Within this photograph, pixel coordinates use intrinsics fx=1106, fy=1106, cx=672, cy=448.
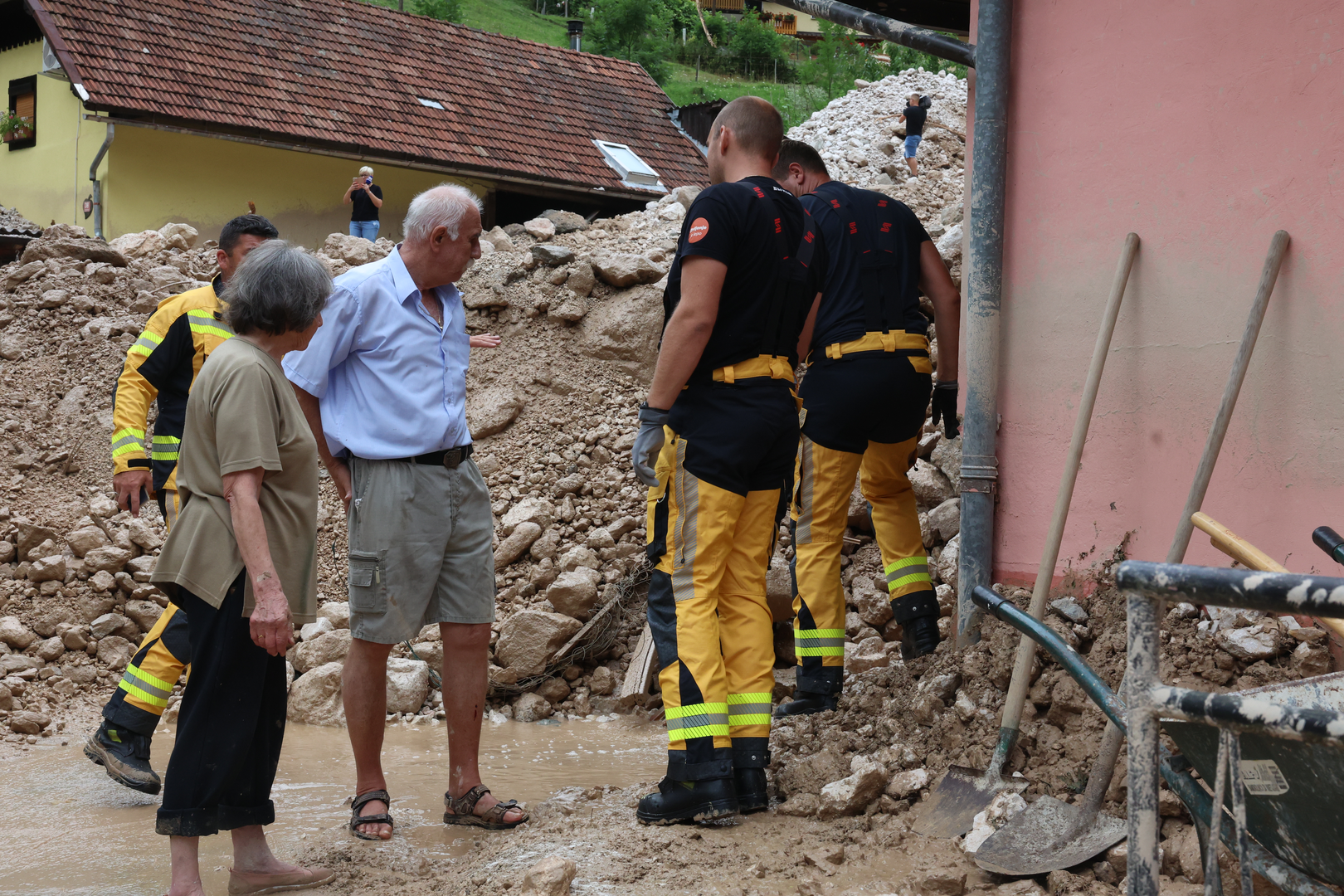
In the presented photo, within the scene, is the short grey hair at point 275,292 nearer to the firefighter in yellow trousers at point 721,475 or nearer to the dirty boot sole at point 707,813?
the firefighter in yellow trousers at point 721,475

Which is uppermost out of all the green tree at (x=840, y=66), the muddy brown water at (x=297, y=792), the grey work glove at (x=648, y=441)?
the green tree at (x=840, y=66)

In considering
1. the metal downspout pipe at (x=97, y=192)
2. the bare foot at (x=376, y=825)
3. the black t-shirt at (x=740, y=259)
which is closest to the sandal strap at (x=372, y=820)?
the bare foot at (x=376, y=825)

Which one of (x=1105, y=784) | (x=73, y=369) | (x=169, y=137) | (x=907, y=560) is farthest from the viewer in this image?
(x=169, y=137)

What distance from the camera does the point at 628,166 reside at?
17.9 m

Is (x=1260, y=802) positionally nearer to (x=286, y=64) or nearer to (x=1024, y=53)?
(x=1024, y=53)

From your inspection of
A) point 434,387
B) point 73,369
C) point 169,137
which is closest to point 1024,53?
point 434,387

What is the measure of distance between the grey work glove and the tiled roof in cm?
1306

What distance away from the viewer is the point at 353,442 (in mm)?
3451

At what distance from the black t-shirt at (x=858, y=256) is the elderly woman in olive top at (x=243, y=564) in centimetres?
200

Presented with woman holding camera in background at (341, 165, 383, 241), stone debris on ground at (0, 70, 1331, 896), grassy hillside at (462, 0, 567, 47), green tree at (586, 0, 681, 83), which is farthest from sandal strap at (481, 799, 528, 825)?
grassy hillside at (462, 0, 567, 47)

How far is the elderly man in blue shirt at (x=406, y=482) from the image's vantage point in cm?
342

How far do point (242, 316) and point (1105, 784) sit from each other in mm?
2508

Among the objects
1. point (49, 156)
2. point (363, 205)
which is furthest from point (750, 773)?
point (49, 156)

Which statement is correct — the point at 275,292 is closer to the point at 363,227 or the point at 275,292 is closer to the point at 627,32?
the point at 363,227
